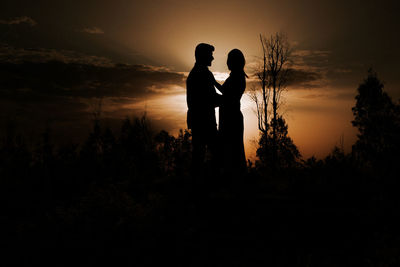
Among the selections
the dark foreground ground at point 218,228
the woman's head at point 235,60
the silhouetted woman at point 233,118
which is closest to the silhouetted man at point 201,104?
the silhouetted woman at point 233,118

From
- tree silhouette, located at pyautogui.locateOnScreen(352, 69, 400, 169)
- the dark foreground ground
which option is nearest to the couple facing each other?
the dark foreground ground

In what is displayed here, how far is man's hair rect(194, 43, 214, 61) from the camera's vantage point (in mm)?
6398

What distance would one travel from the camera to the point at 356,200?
20.1ft

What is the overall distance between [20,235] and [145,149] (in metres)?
9.70

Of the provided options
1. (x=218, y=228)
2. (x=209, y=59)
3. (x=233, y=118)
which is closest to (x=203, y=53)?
(x=209, y=59)

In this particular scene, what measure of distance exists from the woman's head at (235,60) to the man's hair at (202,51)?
0.61m

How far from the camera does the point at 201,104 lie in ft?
21.9

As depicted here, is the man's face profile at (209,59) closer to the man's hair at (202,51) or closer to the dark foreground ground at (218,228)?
the man's hair at (202,51)

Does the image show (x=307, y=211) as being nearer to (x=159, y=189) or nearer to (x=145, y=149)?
(x=159, y=189)

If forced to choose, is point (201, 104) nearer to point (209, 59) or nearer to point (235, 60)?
point (209, 59)

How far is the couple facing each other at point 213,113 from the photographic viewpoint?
6.55 metres

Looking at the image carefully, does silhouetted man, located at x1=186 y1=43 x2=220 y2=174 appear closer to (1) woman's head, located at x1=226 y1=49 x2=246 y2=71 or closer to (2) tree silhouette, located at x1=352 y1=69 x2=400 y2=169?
(1) woman's head, located at x1=226 y1=49 x2=246 y2=71

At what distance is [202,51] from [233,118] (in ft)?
6.19

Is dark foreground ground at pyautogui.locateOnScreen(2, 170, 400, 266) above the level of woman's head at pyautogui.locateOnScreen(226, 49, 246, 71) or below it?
below
